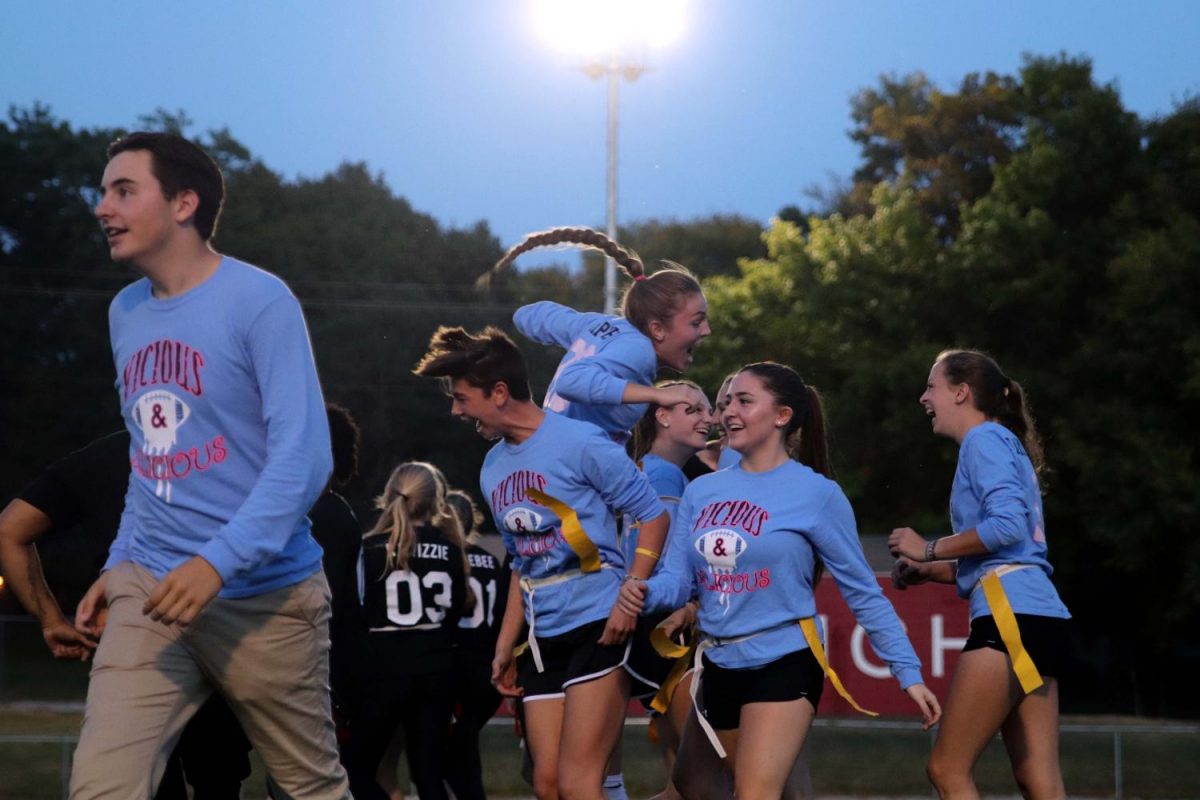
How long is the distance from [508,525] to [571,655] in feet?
1.70

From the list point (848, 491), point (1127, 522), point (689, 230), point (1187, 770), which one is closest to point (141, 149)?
point (1187, 770)

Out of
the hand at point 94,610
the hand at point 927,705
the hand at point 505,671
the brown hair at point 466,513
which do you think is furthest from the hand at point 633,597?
the brown hair at point 466,513

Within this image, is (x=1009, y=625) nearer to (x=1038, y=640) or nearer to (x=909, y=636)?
(x=1038, y=640)

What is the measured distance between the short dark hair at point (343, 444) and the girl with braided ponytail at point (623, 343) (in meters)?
0.95

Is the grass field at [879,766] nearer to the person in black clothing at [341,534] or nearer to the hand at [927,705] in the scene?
the person in black clothing at [341,534]

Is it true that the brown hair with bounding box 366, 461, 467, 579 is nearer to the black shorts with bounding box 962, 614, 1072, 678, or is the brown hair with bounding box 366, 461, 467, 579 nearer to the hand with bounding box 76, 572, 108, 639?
the black shorts with bounding box 962, 614, 1072, 678

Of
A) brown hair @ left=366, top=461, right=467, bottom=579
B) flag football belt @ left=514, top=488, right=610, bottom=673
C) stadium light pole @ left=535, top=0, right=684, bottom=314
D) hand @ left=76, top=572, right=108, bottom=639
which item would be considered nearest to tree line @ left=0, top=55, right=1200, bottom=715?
stadium light pole @ left=535, top=0, right=684, bottom=314

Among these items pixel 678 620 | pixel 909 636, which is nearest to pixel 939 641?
pixel 909 636

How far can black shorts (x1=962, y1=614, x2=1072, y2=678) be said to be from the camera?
21.0 ft

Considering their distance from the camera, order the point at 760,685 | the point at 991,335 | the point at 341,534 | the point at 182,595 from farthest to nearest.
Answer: the point at 991,335
the point at 341,534
the point at 760,685
the point at 182,595

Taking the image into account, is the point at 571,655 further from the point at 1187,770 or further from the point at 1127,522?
the point at 1127,522

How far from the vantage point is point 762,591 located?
5984mm

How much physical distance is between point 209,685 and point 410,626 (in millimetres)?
4123

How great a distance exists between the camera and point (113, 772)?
4406 mm
